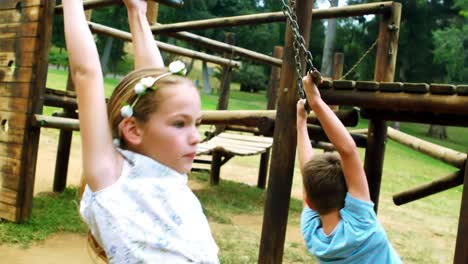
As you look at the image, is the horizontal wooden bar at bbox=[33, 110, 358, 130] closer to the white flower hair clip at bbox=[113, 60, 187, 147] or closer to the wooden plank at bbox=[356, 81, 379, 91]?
the wooden plank at bbox=[356, 81, 379, 91]

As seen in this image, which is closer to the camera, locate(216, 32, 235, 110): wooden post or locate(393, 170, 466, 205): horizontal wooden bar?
locate(393, 170, 466, 205): horizontal wooden bar

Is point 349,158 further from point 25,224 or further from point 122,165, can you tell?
point 25,224

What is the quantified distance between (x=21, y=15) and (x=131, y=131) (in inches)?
151

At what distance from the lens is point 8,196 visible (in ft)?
14.4

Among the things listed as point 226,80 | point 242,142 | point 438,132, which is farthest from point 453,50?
point 242,142

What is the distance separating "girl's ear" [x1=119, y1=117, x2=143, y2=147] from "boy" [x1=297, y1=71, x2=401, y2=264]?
0.82 m

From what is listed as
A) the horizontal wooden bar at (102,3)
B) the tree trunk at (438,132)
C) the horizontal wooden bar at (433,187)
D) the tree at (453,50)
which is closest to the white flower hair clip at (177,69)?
the horizontal wooden bar at (433,187)

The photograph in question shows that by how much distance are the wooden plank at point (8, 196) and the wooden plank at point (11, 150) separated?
28cm

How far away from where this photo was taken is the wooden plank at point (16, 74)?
4359mm

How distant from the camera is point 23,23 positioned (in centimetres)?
446

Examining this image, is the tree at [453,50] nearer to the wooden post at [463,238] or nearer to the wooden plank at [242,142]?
the wooden plank at [242,142]

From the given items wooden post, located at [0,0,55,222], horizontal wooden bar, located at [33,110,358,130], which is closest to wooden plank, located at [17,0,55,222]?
wooden post, located at [0,0,55,222]

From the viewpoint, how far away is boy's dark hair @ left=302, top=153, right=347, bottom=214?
5.87 ft

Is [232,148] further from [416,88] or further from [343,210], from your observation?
[343,210]
